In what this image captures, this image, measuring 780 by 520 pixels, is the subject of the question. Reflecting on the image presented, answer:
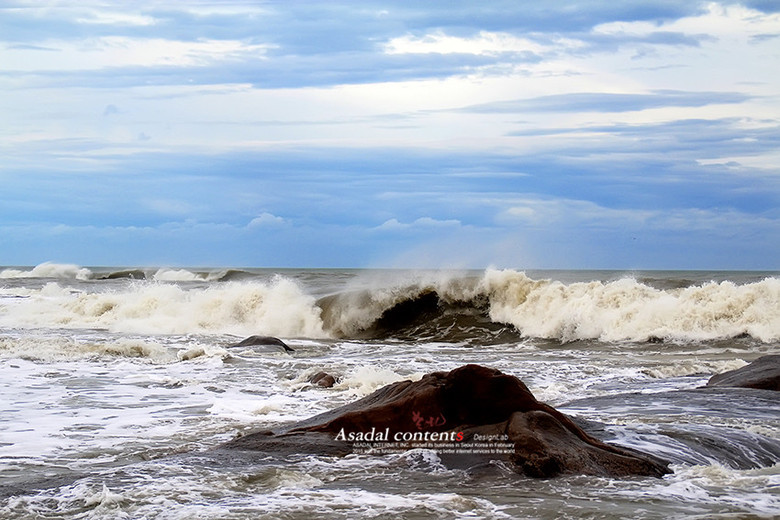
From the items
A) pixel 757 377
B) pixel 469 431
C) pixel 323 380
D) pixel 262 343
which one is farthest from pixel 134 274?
pixel 469 431

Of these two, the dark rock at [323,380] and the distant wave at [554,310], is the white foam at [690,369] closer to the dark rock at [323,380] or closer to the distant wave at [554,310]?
the dark rock at [323,380]

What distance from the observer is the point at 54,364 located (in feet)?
44.2

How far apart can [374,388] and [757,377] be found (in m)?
4.47

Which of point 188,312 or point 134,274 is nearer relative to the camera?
point 188,312

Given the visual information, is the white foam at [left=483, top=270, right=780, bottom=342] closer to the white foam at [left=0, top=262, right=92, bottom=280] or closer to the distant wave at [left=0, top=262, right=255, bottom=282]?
the distant wave at [left=0, top=262, right=255, bottom=282]

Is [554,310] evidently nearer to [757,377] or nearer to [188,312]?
[188,312]

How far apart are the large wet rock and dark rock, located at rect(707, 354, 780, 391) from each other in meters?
4.15

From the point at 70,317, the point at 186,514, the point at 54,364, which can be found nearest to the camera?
the point at 186,514

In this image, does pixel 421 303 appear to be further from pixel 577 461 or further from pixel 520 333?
pixel 577 461

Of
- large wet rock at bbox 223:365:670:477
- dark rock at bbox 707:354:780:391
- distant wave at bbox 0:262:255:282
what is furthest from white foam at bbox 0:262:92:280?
large wet rock at bbox 223:365:670:477

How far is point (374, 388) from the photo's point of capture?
10.5m

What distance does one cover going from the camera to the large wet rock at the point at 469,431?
18.7ft

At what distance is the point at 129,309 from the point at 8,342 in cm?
1160

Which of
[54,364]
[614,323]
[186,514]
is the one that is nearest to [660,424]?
[186,514]
